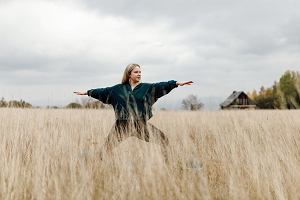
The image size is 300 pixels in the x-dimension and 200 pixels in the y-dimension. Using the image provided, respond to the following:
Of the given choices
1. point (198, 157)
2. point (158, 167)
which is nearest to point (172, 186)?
point (158, 167)

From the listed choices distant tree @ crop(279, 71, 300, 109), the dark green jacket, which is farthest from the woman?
distant tree @ crop(279, 71, 300, 109)

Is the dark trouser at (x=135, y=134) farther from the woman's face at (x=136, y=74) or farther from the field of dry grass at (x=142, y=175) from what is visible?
the woman's face at (x=136, y=74)

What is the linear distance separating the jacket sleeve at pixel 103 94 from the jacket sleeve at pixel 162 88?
559 mm

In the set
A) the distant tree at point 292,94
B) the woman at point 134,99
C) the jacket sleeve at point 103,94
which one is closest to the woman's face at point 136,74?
the woman at point 134,99

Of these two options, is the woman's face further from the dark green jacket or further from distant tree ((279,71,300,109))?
distant tree ((279,71,300,109))

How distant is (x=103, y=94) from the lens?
504 centimetres

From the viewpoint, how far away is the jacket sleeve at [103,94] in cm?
498

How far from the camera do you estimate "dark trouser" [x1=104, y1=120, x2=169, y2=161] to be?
4383 mm

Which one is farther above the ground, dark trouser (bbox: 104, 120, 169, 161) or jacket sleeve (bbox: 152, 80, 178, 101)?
jacket sleeve (bbox: 152, 80, 178, 101)

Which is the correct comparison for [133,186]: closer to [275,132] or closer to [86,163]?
[86,163]

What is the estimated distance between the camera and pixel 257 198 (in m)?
2.93

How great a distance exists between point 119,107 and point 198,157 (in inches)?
44.0

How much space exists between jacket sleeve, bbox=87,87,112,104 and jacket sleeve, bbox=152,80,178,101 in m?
0.56

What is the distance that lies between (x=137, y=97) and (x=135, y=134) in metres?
0.49
